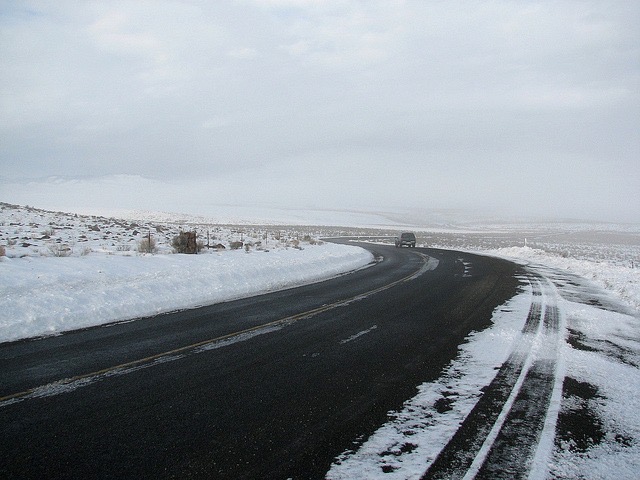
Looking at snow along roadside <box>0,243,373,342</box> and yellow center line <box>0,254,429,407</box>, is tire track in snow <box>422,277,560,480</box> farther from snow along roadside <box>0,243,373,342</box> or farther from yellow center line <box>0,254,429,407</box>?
snow along roadside <box>0,243,373,342</box>

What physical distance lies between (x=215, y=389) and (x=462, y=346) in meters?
3.98

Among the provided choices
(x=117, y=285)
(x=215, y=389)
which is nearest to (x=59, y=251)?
(x=117, y=285)

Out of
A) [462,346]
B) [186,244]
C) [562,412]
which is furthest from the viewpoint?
[186,244]

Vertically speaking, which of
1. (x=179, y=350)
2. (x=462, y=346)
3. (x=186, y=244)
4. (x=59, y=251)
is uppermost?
(x=186, y=244)

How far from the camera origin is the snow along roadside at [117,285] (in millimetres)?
8258

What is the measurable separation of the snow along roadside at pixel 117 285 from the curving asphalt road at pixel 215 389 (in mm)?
1023

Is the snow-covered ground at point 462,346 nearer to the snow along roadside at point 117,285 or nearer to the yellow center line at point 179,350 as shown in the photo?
the snow along roadside at point 117,285

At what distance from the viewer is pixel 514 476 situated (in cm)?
319

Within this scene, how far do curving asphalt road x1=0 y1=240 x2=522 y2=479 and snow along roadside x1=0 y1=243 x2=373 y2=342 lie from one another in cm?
102

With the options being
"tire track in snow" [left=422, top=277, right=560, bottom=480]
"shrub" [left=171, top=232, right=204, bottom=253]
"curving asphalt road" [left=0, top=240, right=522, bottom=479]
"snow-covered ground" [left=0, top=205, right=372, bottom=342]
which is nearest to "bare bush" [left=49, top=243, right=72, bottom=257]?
"snow-covered ground" [left=0, top=205, right=372, bottom=342]

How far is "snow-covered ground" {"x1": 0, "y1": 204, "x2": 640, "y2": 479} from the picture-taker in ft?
11.6

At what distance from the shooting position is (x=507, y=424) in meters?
4.04

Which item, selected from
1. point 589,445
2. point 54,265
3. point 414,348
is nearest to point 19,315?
point 54,265

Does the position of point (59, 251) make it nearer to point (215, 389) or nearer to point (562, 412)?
point (215, 389)
